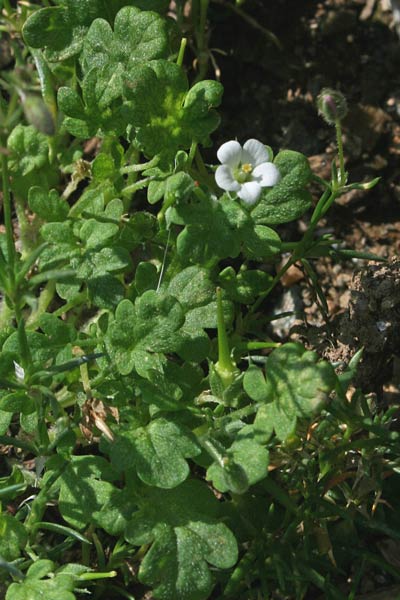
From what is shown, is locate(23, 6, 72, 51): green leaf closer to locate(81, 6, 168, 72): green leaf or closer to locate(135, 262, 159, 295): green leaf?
locate(81, 6, 168, 72): green leaf

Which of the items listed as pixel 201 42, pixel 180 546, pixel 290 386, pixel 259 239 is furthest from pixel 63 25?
pixel 180 546

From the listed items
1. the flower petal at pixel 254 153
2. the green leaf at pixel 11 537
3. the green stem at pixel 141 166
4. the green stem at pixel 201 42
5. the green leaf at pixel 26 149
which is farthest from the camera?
the green stem at pixel 201 42

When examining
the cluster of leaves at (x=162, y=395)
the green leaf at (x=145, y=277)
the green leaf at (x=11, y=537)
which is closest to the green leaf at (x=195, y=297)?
the cluster of leaves at (x=162, y=395)

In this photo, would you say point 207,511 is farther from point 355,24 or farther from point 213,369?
point 355,24

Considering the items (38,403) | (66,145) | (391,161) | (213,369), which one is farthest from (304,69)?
(38,403)

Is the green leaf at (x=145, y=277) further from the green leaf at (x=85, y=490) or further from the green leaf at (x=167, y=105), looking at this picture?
the green leaf at (x=85, y=490)

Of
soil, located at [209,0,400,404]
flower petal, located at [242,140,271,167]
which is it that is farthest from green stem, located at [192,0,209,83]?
flower petal, located at [242,140,271,167]

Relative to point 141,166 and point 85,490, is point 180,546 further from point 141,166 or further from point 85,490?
point 141,166
